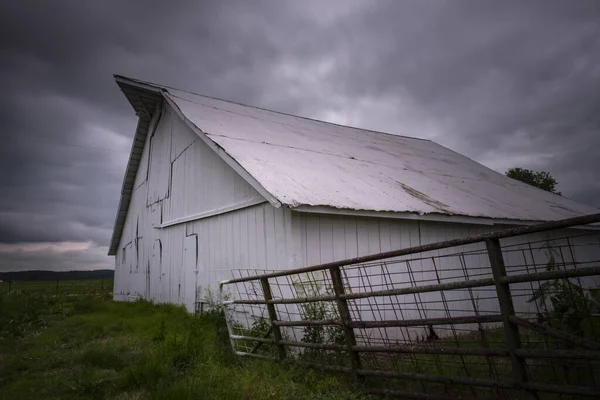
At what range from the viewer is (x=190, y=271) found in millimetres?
10969

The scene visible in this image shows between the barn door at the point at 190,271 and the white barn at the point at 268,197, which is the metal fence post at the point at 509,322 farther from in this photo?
the barn door at the point at 190,271

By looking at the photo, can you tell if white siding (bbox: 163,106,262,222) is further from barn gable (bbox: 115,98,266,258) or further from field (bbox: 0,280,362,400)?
field (bbox: 0,280,362,400)

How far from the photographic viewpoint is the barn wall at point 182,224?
28.5 feet

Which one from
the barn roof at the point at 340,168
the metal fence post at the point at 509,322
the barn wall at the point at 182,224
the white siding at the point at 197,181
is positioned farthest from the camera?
the white siding at the point at 197,181

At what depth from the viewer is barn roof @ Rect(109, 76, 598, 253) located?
793cm

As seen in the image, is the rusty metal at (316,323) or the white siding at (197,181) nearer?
the rusty metal at (316,323)

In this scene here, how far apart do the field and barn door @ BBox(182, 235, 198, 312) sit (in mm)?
917

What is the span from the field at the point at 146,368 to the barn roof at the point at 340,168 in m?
2.53

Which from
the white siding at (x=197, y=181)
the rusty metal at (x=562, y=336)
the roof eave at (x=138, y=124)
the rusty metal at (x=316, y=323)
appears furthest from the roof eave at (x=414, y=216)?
the roof eave at (x=138, y=124)

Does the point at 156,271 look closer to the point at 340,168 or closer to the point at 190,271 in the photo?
the point at 190,271

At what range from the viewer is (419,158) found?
15586 mm

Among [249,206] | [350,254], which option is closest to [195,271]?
[249,206]

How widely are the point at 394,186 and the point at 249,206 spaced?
3.49m

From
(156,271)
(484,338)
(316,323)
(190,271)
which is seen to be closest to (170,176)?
(156,271)
